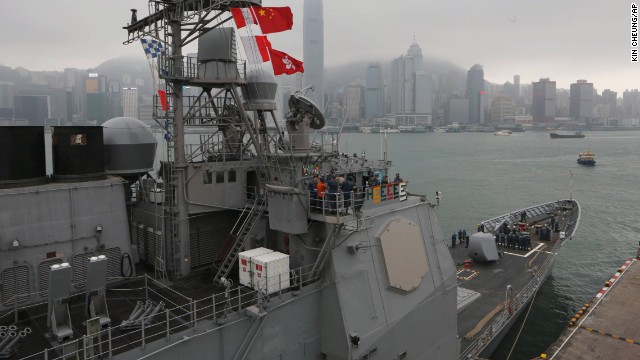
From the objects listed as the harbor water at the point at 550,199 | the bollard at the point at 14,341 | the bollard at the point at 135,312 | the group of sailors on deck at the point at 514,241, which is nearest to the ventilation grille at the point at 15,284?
the bollard at the point at 14,341

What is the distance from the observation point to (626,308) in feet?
91.8

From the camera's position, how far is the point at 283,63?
17.7 meters

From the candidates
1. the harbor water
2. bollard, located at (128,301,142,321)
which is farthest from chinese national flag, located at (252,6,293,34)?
bollard, located at (128,301,142,321)

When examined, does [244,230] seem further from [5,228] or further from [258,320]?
[5,228]

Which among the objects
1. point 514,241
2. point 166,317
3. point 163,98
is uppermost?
point 163,98

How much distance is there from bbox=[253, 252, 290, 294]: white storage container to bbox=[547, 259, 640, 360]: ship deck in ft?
54.2

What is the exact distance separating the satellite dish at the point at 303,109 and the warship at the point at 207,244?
109 mm

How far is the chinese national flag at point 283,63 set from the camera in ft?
57.2

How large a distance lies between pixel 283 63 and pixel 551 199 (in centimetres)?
6809

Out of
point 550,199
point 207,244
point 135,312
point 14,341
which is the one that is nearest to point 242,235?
point 207,244

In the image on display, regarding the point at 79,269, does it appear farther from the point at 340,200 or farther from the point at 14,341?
the point at 340,200

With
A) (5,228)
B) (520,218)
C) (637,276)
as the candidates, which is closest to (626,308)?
(637,276)

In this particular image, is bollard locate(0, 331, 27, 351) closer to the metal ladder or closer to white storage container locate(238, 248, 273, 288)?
the metal ladder

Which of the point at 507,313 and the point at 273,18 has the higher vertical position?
the point at 273,18
